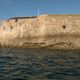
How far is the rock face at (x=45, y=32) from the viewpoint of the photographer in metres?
30.7

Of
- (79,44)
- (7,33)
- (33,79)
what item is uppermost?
(7,33)

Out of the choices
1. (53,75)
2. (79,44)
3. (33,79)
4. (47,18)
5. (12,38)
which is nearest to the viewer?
(33,79)

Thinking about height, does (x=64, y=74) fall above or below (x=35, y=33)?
below

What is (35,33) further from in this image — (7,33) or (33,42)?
(7,33)

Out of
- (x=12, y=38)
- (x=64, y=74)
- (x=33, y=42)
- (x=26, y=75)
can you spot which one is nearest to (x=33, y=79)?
(x=26, y=75)

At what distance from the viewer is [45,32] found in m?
32.4

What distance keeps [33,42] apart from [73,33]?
6.11m

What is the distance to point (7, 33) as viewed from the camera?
38.2m

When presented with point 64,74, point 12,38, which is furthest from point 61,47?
point 64,74

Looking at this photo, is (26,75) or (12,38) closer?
(26,75)

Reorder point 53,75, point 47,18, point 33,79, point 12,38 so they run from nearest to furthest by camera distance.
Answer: point 33,79 < point 53,75 < point 47,18 < point 12,38

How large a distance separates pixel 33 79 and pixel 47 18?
75.7ft

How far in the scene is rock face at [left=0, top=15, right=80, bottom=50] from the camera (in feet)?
101

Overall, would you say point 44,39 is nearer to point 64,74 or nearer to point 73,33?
point 73,33
